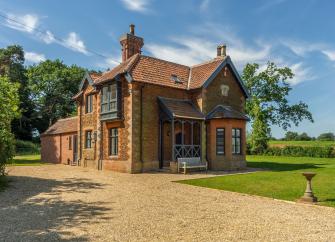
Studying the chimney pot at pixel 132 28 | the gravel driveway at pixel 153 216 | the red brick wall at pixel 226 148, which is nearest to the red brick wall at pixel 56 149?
the chimney pot at pixel 132 28

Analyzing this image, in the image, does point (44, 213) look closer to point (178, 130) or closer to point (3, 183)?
point (3, 183)

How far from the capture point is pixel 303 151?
1624 inches

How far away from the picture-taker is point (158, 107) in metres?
22.4

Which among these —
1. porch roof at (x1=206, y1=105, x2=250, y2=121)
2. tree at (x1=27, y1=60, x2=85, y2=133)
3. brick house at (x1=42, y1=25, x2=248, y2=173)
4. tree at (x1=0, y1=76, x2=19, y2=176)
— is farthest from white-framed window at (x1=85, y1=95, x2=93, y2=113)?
tree at (x1=27, y1=60, x2=85, y2=133)

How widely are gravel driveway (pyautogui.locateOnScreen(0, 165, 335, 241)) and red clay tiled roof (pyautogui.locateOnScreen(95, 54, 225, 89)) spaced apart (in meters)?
10.3

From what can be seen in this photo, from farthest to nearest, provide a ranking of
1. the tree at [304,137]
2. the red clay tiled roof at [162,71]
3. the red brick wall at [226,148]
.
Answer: the tree at [304,137], the red brick wall at [226,148], the red clay tiled roof at [162,71]

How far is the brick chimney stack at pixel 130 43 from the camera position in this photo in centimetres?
2605

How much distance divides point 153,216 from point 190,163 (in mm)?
12818

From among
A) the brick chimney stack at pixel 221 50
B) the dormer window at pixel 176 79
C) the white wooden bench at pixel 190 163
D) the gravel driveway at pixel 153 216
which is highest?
the brick chimney stack at pixel 221 50

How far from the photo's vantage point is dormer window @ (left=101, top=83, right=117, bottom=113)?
73.3ft

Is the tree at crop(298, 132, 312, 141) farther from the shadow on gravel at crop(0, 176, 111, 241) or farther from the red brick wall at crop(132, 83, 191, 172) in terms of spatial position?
the shadow on gravel at crop(0, 176, 111, 241)

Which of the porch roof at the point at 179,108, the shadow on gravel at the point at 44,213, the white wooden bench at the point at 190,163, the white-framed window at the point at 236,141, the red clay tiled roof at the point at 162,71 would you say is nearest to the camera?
Answer: the shadow on gravel at the point at 44,213

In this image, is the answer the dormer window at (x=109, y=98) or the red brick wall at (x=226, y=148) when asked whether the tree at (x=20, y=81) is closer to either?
the dormer window at (x=109, y=98)

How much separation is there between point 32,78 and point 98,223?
56.1m
